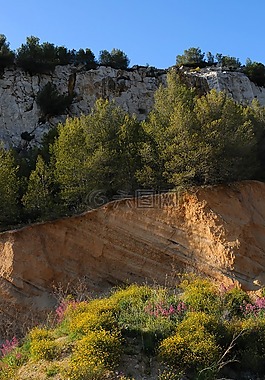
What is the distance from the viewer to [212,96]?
16.9m

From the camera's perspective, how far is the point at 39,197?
15484 millimetres

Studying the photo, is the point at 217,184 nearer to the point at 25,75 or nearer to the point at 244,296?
the point at 244,296

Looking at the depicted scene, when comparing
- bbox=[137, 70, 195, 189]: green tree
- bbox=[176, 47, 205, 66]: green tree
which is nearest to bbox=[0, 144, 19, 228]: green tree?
bbox=[137, 70, 195, 189]: green tree

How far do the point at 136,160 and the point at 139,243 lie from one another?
338 cm

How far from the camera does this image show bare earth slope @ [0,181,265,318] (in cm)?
1401

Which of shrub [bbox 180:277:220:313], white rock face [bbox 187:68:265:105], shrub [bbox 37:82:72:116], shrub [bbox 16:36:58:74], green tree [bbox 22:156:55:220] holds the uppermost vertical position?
shrub [bbox 16:36:58:74]

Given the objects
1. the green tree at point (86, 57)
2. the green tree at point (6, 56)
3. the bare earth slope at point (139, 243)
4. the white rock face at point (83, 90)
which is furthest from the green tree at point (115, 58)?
the bare earth slope at point (139, 243)

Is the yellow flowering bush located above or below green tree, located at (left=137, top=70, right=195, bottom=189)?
below

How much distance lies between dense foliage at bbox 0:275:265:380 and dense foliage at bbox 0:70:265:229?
4507 mm

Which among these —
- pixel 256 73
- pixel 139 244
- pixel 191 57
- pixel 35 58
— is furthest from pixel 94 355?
pixel 191 57

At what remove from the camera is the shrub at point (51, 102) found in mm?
27938

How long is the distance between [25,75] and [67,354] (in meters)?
23.8

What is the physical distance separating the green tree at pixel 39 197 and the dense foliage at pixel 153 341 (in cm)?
453

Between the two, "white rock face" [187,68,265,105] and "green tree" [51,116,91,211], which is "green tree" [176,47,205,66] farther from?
"green tree" [51,116,91,211]
